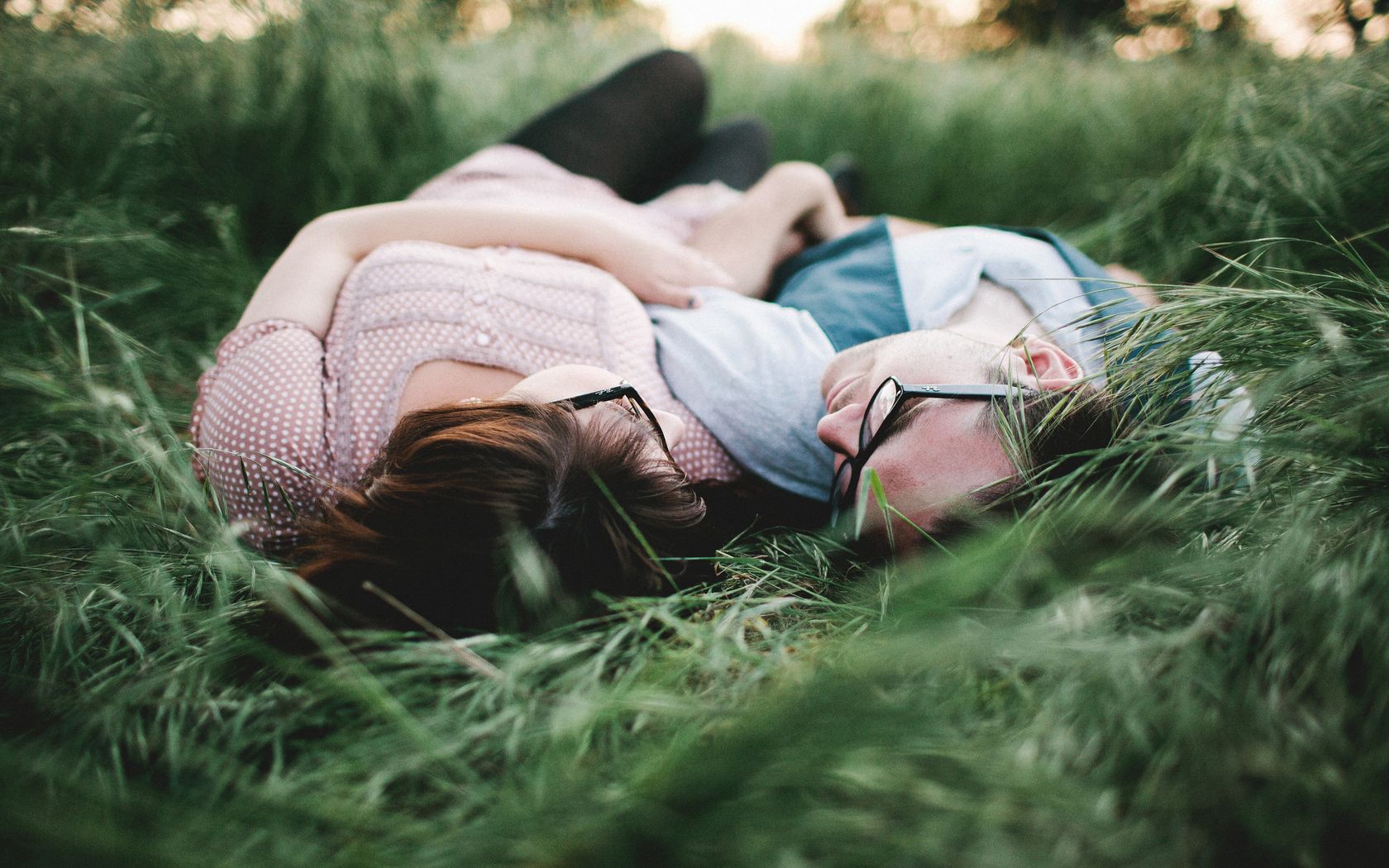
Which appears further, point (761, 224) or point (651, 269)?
point (761, 224)

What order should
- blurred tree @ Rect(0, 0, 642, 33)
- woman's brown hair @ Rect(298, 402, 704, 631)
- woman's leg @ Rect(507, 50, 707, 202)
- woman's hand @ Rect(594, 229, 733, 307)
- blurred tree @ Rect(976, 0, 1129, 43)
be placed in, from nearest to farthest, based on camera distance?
woman's brown hair @ Rect(298, 402, 704, 631) → woman's hand @ Rect(594, 229, 733, 307) → blurred tree @ Rect(0, 0, 642, 33) → woman's leg @ Rect(507, 50, 707, 202) → blurred tree @ Rect(976, 0, 1129, 43)

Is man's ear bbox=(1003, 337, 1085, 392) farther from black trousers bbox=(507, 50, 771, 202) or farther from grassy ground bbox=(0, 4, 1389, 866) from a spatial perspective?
black trousers bbox=(507, 50, 771, 202)

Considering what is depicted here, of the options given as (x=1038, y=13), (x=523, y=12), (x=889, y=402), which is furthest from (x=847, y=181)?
(x=1038, y=13)

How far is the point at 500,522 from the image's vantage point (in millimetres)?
1065

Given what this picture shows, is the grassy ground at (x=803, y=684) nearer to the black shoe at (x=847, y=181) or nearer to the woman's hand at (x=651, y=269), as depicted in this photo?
the woman's hand at (x=651, y=269)

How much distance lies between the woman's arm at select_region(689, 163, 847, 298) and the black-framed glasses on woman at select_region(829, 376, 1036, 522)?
96 centimetres

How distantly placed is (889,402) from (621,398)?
548 millimetres

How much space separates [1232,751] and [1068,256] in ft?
5.33

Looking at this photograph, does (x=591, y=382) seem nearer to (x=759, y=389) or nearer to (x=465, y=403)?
(x=465, y=403)

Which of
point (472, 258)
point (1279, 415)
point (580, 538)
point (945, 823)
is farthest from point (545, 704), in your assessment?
point (472, 258)

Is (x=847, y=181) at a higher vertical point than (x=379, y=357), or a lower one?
higher

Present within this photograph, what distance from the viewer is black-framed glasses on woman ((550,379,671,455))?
4.32 ft

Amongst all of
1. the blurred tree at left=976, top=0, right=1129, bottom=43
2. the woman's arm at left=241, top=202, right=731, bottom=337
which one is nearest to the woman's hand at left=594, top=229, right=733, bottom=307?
the woman's arm at left=241, top=202, right=731, bottom=337

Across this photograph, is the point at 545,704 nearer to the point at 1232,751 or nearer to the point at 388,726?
the point at 388,726
